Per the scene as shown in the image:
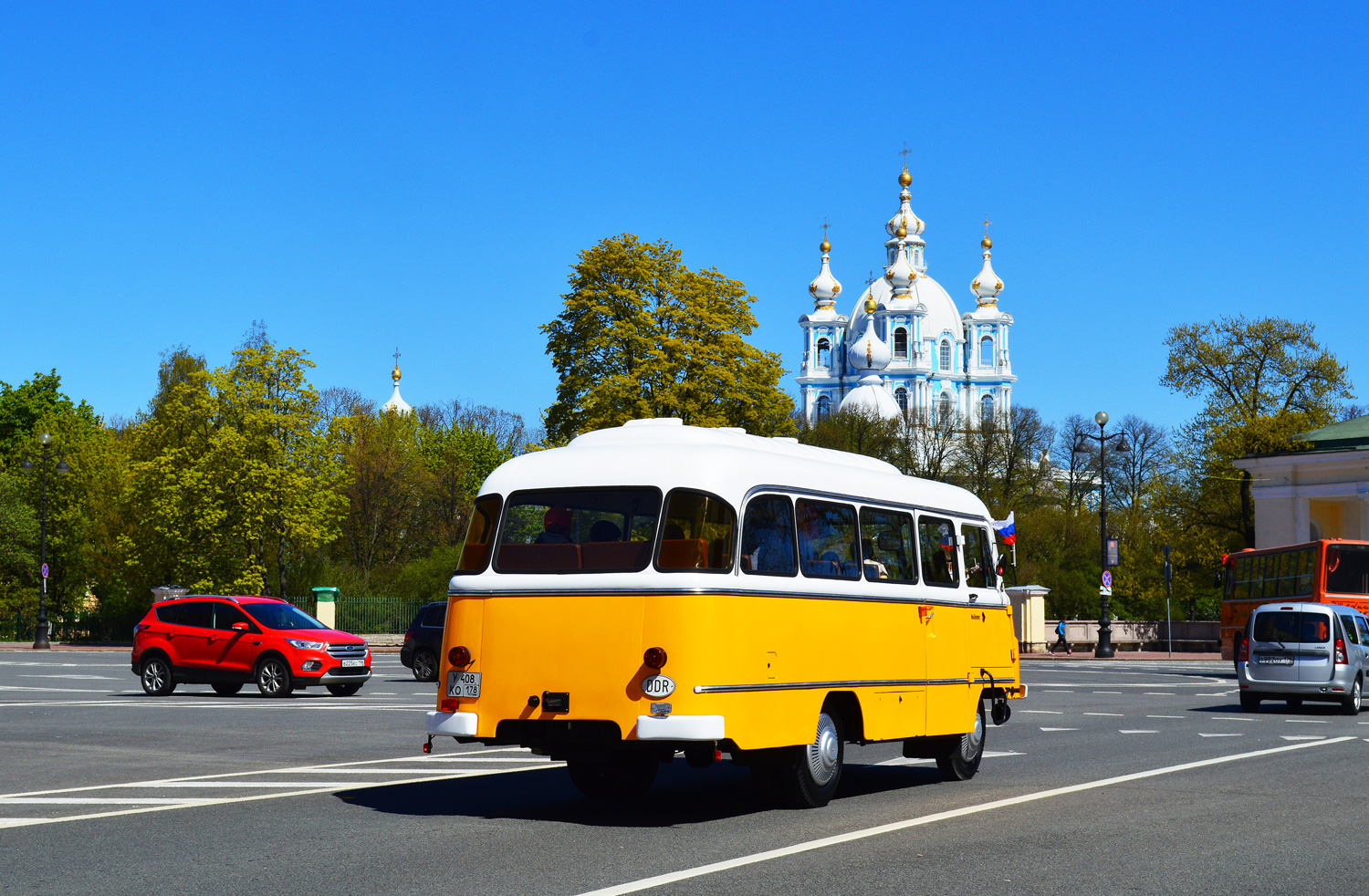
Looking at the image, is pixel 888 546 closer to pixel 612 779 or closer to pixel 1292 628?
pixel 612 779

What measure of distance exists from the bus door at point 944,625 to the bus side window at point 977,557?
248mm

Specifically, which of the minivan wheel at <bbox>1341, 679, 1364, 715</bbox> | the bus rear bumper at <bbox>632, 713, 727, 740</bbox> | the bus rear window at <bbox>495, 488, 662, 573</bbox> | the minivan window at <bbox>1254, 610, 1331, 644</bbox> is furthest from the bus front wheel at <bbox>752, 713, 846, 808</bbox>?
the minivan wheel at <bbox>1341, 679, 1364, 715</bbox>

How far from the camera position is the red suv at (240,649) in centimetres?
2617

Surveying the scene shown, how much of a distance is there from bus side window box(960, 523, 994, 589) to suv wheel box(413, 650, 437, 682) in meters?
19.4

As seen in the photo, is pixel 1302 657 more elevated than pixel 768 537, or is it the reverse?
pixel 768 537

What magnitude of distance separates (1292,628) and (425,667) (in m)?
17.3

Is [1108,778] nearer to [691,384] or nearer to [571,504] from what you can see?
[571,504]

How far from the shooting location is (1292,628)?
24547 millimetres

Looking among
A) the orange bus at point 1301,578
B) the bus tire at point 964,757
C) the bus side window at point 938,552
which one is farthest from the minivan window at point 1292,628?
the bus side window at point 938,552

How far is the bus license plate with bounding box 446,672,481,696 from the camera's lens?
35.7ft

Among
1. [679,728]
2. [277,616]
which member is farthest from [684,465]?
[277,616]

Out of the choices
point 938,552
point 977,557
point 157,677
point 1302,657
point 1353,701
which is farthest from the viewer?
point 157,677

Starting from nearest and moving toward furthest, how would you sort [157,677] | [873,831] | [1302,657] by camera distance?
[873,831]
[1302,657]
[157,677]

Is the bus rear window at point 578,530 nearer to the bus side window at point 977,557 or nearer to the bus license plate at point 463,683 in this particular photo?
the bus license plate at point 463,683
